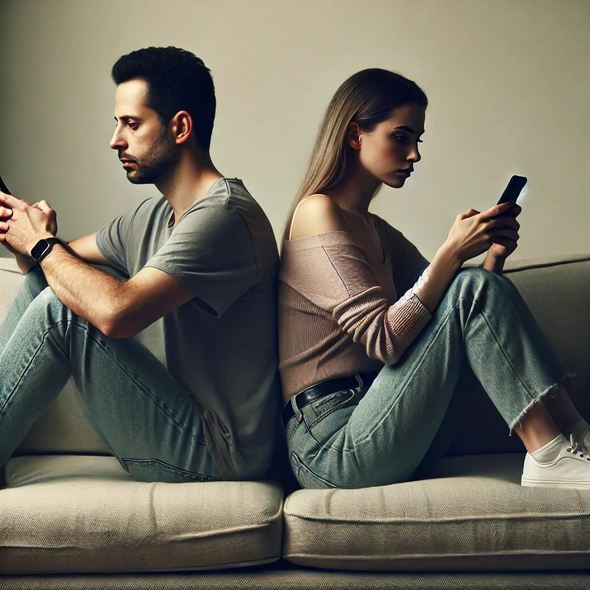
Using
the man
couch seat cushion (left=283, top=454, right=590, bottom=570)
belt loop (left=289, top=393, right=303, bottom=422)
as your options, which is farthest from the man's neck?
couch seat cushion (left=283, top=454, right=590, bottom=570)

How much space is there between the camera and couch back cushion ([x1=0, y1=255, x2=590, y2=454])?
76.4 inches

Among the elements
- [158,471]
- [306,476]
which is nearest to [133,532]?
[158,471]

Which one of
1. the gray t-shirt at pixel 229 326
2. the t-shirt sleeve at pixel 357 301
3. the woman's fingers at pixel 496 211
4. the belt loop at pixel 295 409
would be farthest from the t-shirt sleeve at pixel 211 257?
the woman's fingers at pixel 496 211

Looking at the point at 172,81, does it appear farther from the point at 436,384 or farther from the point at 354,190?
the point at 436,384

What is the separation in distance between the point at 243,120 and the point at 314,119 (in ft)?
0.69

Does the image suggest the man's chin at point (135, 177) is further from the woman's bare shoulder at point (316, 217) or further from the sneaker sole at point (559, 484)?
the sneaker sole at point (559, 484)

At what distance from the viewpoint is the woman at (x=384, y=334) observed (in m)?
1.54

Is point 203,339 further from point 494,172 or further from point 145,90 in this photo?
point 494,172

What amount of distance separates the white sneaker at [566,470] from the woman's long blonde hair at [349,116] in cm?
68

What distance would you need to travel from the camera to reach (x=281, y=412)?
5.90 feet

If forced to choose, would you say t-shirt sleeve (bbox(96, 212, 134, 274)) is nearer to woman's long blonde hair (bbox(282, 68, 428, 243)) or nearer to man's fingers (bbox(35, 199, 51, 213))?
man's fingers (bbox(35, 199, 51, 213))

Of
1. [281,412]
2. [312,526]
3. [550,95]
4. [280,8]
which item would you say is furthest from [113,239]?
[550,95]

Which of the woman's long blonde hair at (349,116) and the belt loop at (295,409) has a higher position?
the woman's long blonde hair at (349,116)

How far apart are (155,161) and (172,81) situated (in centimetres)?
17
